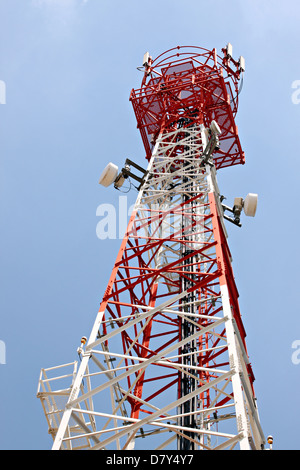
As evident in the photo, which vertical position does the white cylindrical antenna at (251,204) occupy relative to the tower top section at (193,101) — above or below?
below

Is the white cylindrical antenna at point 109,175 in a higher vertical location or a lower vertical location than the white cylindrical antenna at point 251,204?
higher

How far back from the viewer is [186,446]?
12180mm

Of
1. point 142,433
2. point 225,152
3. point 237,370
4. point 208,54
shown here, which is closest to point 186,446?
point 142,433

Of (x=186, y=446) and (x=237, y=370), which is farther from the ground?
(x=237, y=370)

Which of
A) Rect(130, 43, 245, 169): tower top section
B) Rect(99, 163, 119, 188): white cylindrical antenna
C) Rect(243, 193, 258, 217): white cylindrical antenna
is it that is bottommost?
Rect(243, 193, 258, 217): white cylindrical antenna

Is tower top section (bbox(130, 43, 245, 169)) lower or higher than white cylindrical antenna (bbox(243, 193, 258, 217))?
higher

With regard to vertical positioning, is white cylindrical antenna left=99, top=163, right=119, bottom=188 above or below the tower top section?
below

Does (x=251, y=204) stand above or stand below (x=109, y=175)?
below

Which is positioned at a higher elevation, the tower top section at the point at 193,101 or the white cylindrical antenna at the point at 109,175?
the tower top section at the point at 193,101

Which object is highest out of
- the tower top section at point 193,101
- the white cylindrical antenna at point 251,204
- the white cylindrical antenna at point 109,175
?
the tower top section at point 193,101
